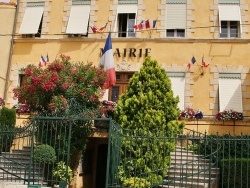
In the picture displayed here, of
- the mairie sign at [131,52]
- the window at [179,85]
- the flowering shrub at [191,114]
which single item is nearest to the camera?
the flowering shrub at [191,114]

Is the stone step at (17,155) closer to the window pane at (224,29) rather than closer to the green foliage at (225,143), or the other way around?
the green foliage at (225,143)

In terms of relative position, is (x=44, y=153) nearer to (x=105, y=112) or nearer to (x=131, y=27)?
(x=105, y=112)

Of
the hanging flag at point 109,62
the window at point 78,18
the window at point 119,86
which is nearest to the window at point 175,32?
the window at point 119,86

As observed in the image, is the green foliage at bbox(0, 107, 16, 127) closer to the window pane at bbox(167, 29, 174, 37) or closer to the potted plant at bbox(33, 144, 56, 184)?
the potted plant at bbox(33, 144, 56, 184)

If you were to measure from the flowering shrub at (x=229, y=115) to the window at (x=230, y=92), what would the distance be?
8.9 inches

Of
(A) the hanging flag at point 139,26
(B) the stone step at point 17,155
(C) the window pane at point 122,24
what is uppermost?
(C) the window pane at point 122,24

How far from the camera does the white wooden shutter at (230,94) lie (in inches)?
526

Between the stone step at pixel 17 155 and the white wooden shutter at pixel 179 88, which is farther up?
the white wooden shutter at pixel 179 88

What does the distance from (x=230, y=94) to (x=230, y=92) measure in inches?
3.3

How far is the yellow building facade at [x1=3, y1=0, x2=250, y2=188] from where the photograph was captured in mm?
13734

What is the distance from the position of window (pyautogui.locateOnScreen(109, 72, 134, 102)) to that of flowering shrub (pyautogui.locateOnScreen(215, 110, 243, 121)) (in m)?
3.92

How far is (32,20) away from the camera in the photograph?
15742 millimetres

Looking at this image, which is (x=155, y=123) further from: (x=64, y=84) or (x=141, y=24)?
(x=141, y=24)

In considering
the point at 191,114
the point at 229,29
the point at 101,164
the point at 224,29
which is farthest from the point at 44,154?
the point at 229,29
